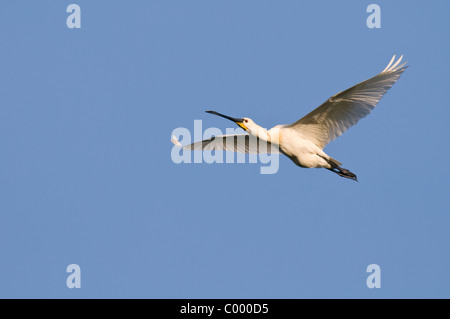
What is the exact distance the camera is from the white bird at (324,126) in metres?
15.5

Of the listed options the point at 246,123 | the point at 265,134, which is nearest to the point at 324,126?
the point at 265,134

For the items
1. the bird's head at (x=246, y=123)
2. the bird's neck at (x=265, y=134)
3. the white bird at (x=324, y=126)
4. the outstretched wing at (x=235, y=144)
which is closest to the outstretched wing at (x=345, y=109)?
the white bird at (x=324, y=126)

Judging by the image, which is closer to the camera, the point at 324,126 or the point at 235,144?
the point at 324,126

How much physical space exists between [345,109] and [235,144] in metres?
3.27

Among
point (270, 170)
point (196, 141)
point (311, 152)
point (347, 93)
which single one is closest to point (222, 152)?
point (196, 141)

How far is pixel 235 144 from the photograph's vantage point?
18.4m

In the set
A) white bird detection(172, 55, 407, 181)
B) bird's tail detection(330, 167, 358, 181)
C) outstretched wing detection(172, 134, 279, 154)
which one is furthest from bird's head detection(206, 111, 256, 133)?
bird's tail detection(330, 167, 358, 181)

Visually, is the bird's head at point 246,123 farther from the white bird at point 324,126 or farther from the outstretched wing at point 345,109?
the outstretched wing at point 345,109

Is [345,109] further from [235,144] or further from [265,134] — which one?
[235,144]

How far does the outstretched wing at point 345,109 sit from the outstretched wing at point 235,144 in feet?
3.40

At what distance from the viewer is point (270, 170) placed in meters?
17.3

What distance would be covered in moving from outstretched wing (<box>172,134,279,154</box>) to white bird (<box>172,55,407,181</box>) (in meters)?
0.08
